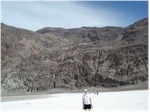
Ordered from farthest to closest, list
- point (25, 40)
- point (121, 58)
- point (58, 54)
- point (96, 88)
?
1. point (25, 40)
2. point (58, 54)
3. point (121, 58)
4. point (96, 88)

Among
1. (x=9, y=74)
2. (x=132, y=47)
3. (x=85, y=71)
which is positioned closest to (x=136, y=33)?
(x=132, y=47)

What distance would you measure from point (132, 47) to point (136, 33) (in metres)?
25.3

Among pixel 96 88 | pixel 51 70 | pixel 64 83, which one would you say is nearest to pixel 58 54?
pixel 51 70

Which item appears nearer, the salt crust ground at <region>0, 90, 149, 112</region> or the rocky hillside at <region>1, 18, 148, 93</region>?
the salt crust ground at <region>0, 90, 149, 112</region>

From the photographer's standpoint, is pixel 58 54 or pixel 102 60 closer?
pixel 102 60

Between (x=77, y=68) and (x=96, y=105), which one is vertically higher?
(x=77, y=68)

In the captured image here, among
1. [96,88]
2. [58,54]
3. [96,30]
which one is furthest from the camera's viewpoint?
[96,30]

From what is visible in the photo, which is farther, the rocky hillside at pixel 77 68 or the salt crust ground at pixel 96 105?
the rocky hillside at pixel 77 68

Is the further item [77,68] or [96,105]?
[77,68]

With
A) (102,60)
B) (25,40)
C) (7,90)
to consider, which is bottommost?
(7,90)

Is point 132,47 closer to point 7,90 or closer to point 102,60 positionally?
point 102,60

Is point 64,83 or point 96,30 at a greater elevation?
point 96,30

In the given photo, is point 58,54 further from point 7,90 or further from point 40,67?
point 7,90

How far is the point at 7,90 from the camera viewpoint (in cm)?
6975
